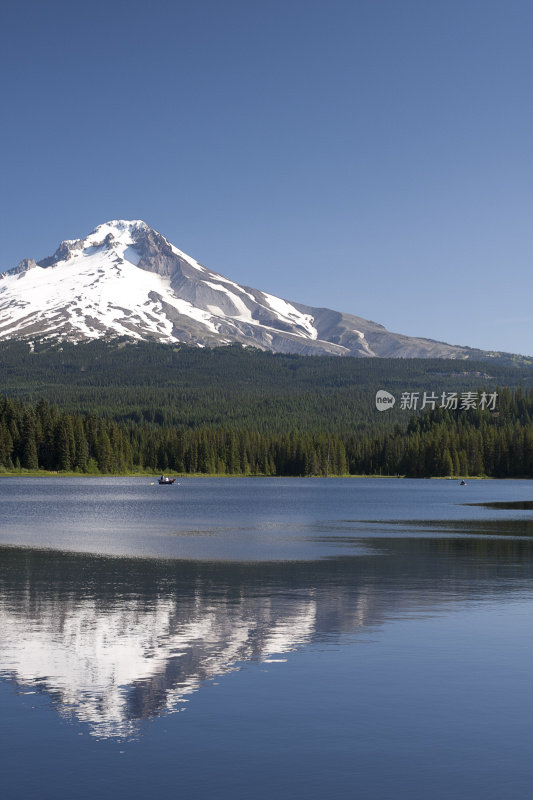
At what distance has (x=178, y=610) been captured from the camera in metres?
33.3

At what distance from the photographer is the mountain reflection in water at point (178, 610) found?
22672 millimetres

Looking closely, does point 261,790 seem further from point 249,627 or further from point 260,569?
point 260,569

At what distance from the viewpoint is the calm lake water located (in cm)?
1683

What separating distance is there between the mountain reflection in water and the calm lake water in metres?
0.10

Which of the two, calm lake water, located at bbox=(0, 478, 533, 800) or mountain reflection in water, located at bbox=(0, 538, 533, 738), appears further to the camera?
mountain reflection in water, located at bbox=(0, 538, 533, 738)

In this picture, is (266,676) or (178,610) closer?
(266,676)

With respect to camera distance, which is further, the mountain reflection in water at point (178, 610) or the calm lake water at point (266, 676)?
the mountain reflection in water at point (178, 610)

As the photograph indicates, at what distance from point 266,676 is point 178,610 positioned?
1014cm

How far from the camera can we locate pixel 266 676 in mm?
23703

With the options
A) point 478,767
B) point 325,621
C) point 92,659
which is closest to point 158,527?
point 325,621

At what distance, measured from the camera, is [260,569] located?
46.2 meters

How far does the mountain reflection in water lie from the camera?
74.4 ft

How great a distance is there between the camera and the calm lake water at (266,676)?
16.8 meters

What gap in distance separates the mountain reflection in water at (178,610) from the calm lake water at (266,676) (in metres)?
0.10
